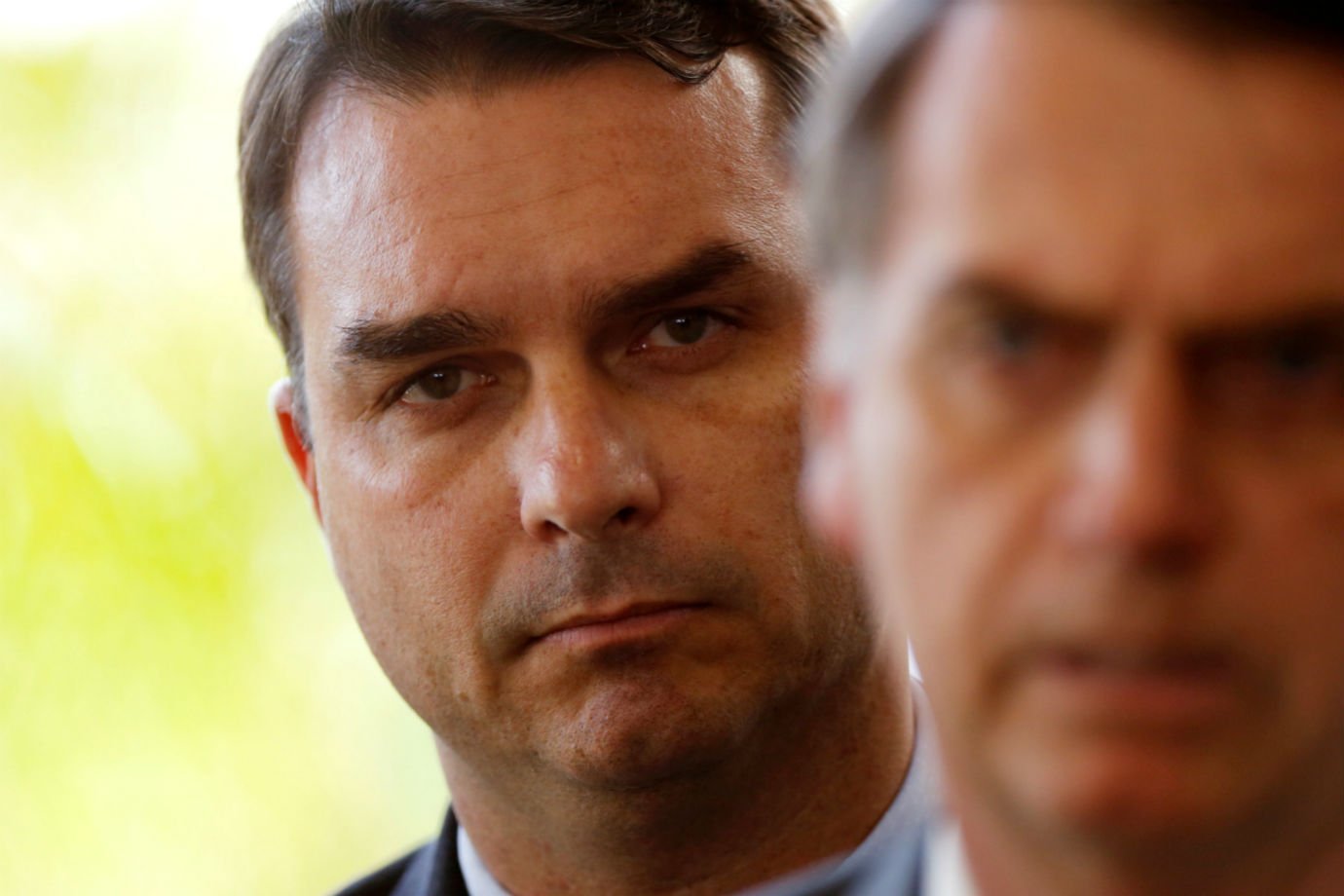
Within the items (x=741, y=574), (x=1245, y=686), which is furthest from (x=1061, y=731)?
(x=741, y=574)

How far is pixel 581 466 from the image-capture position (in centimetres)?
127

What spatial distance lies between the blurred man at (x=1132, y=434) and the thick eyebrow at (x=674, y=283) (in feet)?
2.19

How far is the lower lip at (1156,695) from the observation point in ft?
2.03

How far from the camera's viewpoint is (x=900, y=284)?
0.69 meters

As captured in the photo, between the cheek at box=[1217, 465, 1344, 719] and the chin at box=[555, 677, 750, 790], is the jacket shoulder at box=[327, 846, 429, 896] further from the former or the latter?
the cheek at box=[1217, 465, 1344, 719]

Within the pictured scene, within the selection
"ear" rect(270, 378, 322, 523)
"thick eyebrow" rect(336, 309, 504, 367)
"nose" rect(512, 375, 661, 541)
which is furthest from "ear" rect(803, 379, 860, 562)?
→ "ear" rect(270, 378, 322, 523)

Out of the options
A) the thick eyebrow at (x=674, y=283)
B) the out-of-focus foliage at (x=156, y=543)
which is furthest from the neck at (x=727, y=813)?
the out-of-focus foliage at (x=156, y=543)

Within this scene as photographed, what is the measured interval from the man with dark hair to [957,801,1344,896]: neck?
0.61 m

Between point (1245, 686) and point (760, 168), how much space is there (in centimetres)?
89

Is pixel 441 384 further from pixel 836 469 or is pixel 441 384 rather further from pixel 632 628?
pixel 836 469

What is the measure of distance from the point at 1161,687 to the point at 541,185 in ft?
2.72

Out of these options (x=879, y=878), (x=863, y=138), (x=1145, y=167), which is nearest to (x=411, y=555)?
(x=879, y=878)

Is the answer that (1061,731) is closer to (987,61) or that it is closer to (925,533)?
(925,533)

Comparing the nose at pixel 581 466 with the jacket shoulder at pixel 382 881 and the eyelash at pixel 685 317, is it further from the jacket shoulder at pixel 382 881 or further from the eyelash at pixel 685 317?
the jacket shoulder at pixel 382 881
